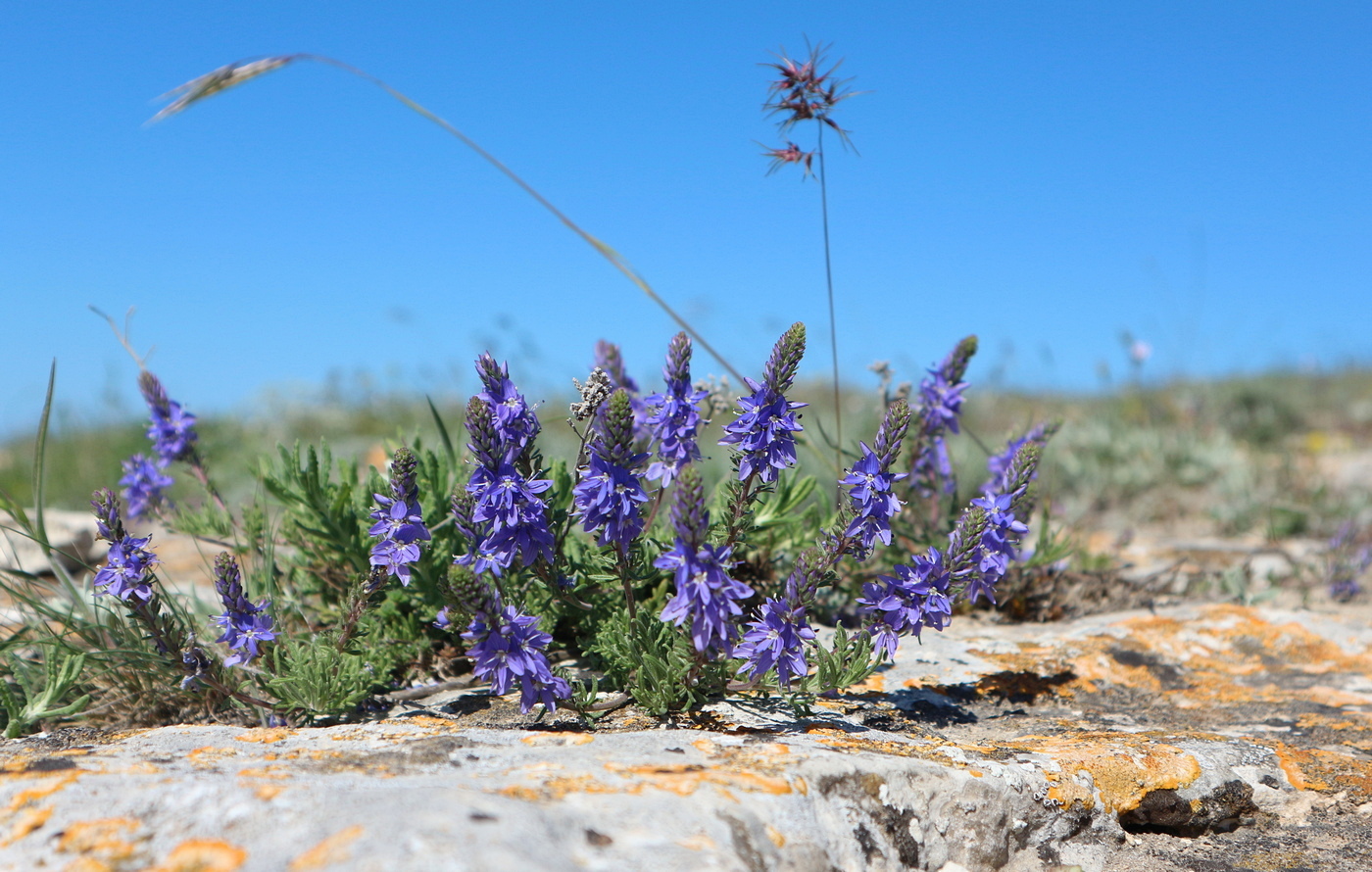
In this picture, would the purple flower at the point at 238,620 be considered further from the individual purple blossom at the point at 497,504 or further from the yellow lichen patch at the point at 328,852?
the yellow lichen patch at the point at 328,852

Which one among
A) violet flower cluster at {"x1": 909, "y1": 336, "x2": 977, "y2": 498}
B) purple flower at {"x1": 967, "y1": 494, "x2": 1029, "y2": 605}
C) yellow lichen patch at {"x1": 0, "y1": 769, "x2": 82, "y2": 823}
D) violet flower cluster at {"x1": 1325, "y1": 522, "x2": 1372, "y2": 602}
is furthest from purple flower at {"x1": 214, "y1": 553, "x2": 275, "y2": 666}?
violet flower cluster at {"x1": 1325, "y1": 522, "x2": 1372, "y2": 602}

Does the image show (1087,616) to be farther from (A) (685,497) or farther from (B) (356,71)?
(B) (356,71)

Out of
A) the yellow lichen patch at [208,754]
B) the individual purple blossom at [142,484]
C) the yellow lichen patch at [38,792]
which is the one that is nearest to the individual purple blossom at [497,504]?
the yellow lichen patch at [208,754]

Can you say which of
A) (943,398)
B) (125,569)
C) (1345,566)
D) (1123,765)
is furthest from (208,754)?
(1345,566)

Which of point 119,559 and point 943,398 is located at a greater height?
point 943,398

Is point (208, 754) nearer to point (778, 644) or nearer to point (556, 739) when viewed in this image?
point (556, 739)
